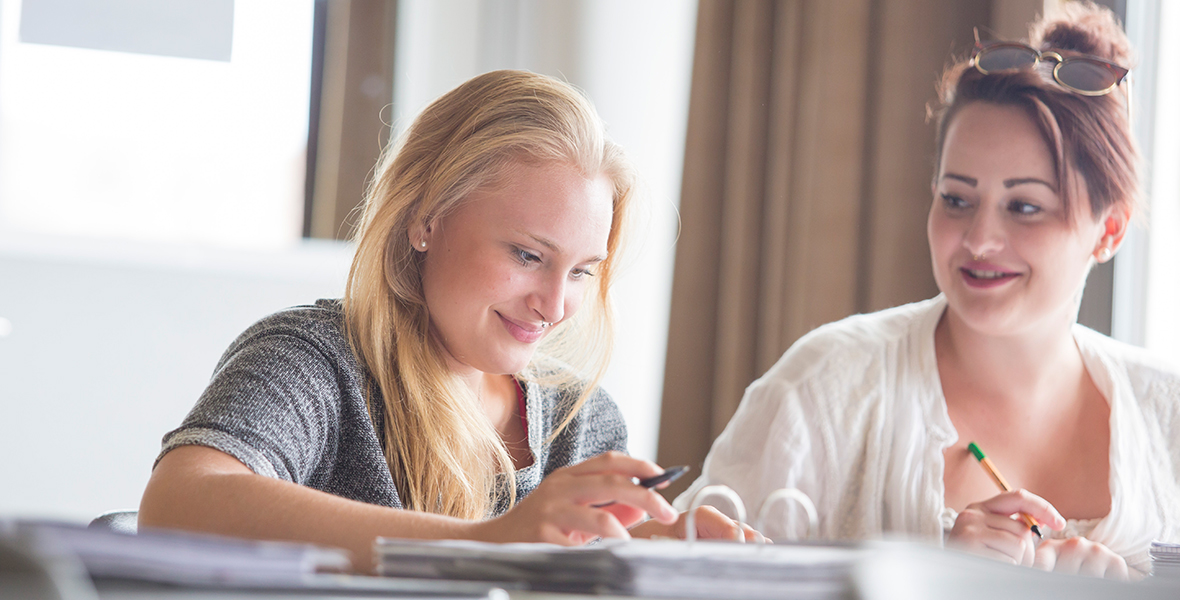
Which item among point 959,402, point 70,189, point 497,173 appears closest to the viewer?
point 497,173

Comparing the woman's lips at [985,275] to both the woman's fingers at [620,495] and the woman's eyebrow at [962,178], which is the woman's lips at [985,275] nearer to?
the woman's eyebrow at [962,178]

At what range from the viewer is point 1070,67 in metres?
1.47

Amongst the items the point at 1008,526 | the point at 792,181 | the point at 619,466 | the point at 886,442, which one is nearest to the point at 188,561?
the point at 619,466

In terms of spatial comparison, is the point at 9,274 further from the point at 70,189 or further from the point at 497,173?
the point at 497,173

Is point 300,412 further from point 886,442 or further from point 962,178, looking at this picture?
point 962,178

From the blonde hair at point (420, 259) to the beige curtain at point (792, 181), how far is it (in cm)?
107

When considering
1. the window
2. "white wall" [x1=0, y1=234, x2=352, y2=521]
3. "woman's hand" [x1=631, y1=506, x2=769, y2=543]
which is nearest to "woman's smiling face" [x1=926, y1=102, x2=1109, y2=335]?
"woman's hand" [x1=631, y1=506, x2=769, y2=543]

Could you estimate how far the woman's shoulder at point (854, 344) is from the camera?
4.77 ft

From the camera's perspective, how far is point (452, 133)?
118cm

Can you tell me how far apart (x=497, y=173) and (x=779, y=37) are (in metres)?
1.39

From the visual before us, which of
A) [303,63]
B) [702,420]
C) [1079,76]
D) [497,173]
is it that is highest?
[303,63]

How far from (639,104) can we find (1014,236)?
140 cm

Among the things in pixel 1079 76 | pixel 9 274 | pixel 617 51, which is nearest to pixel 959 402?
pixel 1079 76

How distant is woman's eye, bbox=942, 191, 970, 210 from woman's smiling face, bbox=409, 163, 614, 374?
2.16ft
